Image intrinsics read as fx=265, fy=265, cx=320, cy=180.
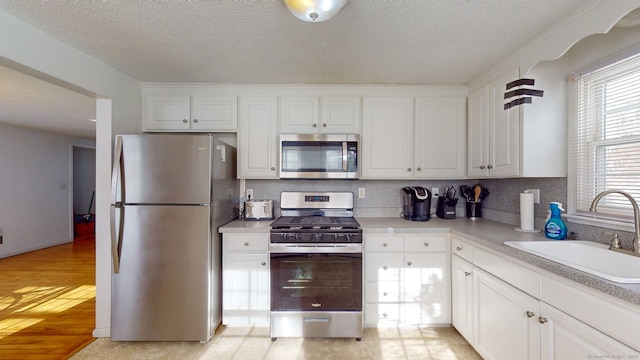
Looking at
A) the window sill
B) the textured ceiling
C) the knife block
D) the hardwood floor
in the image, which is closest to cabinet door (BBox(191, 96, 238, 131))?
the textured ceiling

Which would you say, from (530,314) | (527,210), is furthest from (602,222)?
(530,314)

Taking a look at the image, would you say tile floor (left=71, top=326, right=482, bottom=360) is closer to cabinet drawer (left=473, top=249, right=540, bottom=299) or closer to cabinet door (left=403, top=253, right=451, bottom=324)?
cabinet door (left=403, top=253, right=451, bottom=324)

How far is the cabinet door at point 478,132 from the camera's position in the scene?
2.30 m

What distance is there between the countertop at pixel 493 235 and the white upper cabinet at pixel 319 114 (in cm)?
97

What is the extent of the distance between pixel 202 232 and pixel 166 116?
1.34 metres

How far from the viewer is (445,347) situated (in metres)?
2.07

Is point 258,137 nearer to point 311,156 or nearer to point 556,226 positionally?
point 311,156

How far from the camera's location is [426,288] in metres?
2.28

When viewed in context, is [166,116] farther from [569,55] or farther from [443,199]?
[569,55]

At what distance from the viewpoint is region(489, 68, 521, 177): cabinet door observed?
6.36 ft

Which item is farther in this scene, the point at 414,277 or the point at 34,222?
the point at 34,222

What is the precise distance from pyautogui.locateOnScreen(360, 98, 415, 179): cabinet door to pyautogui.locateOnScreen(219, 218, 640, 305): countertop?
53 cm


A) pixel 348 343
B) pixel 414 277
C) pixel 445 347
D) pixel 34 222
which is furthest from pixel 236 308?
pixel 34 222


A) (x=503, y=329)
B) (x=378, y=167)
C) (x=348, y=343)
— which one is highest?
(x=378, y=167)
